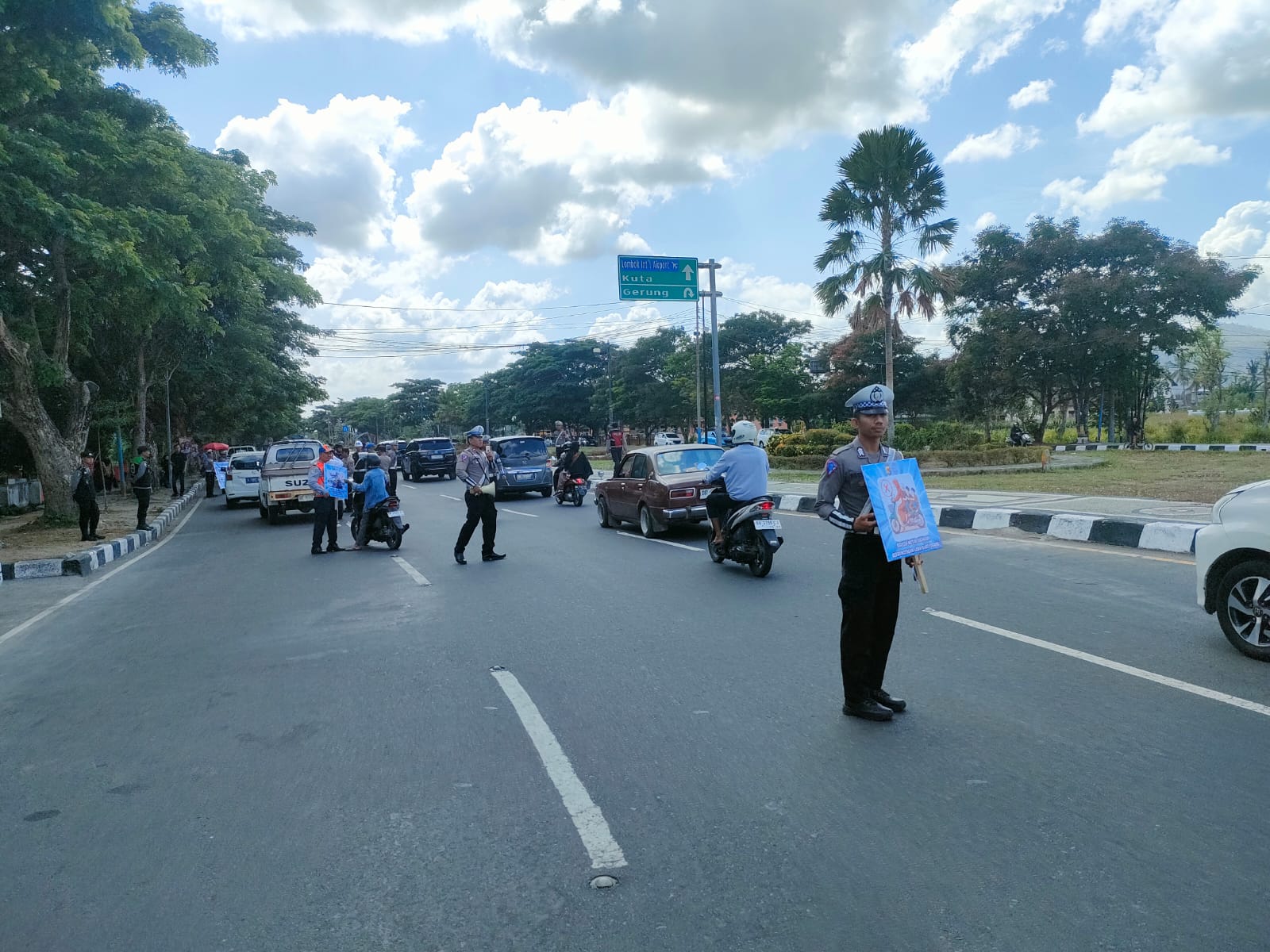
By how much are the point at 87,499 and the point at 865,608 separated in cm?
1572

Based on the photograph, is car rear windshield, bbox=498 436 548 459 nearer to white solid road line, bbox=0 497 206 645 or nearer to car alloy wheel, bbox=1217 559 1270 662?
white solid road line, bbox=0 497 206 645

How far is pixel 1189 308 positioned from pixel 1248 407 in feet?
89.4

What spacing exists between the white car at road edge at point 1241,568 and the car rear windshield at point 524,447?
19.1 m

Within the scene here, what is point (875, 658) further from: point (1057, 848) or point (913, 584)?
point (913, 584)

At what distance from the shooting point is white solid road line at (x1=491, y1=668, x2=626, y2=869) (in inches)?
134

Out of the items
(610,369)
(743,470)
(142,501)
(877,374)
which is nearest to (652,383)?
(610,369)

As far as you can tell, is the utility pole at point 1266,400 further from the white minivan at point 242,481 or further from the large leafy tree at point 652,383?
the white minivan at point 242,481

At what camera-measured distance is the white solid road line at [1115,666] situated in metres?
4.85

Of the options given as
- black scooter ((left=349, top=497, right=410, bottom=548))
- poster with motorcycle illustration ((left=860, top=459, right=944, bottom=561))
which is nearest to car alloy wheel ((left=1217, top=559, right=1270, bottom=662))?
poster with motorcycle illustration ((left=860, top=459, right=944, bottom=561))

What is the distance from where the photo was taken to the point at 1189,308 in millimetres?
36781

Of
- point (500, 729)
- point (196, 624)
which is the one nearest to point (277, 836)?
point (500, 729)

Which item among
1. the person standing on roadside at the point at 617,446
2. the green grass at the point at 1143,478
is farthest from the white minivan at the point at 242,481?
the green grass at the point at 1143,478

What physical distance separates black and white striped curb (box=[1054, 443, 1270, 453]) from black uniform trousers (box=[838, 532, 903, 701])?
109ft

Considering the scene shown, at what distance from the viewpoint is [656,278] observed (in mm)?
24734
